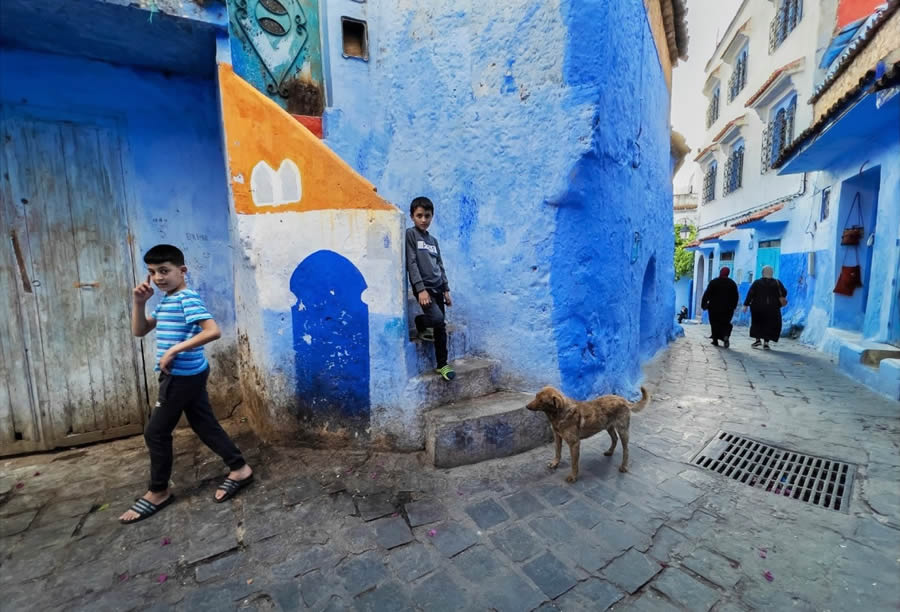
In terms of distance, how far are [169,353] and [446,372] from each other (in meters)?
2.08

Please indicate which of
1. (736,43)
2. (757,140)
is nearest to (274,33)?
(757,140)

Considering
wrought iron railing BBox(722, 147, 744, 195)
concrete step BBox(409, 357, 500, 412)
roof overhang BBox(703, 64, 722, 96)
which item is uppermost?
roof overhang BBox(703, 64, 722, 96)

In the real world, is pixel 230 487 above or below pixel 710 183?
below

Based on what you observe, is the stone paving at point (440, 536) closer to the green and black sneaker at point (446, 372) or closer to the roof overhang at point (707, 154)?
the green and black sneaker at point (446, 372)

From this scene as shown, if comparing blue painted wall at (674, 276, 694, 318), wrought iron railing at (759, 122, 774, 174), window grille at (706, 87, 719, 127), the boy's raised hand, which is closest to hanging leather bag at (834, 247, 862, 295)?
wrought iron railing at (759, 122, 774, 174)

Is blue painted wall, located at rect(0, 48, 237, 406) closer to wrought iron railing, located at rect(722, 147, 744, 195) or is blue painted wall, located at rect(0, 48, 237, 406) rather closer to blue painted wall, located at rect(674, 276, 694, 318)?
wrought iron railing, located at rect(722, 147, 744, 195)

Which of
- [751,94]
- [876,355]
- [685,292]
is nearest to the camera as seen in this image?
[876,355]

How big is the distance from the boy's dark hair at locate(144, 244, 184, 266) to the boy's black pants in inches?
71.0

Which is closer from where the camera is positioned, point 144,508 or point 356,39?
point 144,508

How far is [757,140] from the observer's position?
46.1 feet

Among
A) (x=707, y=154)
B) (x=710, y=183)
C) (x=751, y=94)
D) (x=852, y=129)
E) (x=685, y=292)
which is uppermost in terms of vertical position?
(x=751, y=94)

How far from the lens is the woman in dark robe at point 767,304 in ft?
27.2

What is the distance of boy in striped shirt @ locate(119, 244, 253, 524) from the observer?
2494 mm

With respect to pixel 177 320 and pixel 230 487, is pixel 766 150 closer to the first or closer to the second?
pixel 177 320
